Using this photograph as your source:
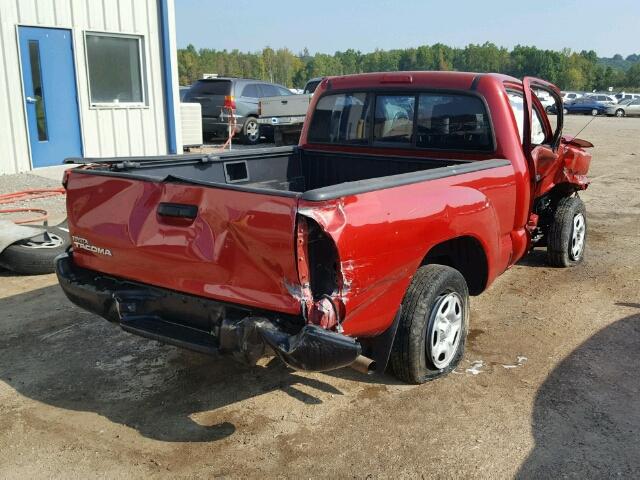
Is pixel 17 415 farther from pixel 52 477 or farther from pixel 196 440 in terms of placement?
pixel 196 440

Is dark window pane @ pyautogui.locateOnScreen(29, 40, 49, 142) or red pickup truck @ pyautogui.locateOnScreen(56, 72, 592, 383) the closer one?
red pickup truck @ pyautogui.locateOnScreen(56, 72, 592, 383)

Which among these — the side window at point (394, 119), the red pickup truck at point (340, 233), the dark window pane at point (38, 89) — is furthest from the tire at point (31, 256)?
the dark window pane at point (38, 89)

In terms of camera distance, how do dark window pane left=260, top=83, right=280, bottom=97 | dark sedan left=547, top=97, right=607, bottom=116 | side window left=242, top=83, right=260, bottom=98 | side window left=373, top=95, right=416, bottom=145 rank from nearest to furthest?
side window left=373, top=95, right=416, bottom=145 → side window left=242, top=83, right=260, bottom=98 → dark window pane left=260, top=83, right=280, bottom=97 → dark sedan left=547, top=97, right=607, bottom=116

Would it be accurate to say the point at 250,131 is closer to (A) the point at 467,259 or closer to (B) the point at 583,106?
(A) the point at 467,259

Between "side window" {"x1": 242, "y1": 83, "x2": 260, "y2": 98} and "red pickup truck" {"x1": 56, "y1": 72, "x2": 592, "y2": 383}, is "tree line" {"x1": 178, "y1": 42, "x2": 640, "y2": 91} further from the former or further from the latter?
"red pickup truck" {"x1": 56, "y1": 72, "x2": 592, "y2": 383}

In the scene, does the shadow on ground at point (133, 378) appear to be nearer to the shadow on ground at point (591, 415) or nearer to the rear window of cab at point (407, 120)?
the shadow on ground at point (591, 415)

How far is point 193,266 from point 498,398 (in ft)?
6.45

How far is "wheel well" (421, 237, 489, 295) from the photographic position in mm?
3996

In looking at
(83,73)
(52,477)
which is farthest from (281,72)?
(52,477)

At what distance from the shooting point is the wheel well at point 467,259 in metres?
4.00

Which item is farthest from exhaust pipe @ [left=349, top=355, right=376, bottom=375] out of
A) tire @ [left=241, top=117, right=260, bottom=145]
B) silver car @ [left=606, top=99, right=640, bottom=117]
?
silver car @ [left=606, top=99, right=640, bottom=117]

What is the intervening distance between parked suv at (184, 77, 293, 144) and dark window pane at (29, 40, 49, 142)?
20.9 ft

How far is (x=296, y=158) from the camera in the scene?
17.6ft

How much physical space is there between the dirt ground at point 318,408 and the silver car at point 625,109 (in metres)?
40.8
